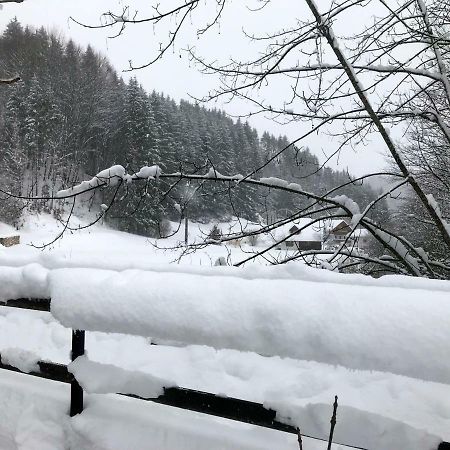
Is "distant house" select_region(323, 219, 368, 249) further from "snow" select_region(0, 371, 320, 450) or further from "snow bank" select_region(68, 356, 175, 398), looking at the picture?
"snow bank" select_region(68, 356, 175, 398)

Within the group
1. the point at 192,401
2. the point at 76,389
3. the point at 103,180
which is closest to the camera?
the point at 192,401

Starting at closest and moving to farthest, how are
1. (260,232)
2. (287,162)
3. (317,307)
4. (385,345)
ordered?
1. (385,345)
2. (317,307)
3. (260,232)
4. (287,162)

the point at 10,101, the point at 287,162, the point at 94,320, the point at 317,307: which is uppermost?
the point at 10,101

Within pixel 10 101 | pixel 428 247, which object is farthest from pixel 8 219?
pixel 428 247

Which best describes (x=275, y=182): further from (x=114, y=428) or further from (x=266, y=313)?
(x=114, y=428)

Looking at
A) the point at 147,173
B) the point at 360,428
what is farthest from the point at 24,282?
the point at 360,428

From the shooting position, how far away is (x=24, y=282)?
2.00 m

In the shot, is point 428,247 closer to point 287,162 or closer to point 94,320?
point 287,162

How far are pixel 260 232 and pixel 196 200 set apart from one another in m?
0.80

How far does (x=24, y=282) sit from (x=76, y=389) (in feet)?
2.11

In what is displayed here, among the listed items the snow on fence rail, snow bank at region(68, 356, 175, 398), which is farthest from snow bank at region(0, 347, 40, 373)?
snow bank at region(68, 356, 175, 398)

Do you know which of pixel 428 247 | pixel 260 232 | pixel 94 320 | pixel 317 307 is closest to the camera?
pixel 317 307

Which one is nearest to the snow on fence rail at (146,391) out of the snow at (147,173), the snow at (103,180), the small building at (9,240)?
the snow at (103,180)

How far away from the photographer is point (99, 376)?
1.83m
